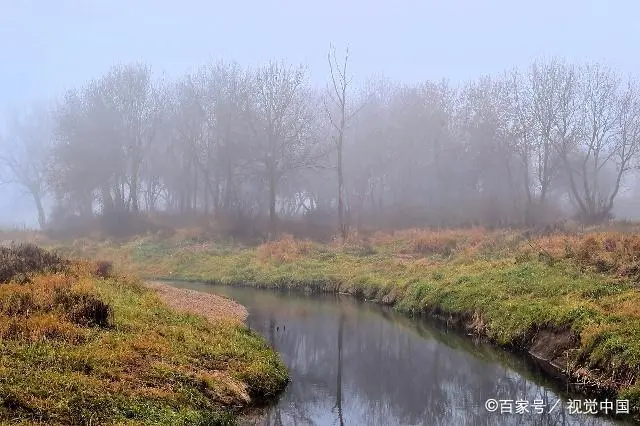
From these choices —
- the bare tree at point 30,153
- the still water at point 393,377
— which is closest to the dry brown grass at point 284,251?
the still water at point 393,377

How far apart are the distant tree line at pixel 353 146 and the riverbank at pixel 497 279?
1231cm

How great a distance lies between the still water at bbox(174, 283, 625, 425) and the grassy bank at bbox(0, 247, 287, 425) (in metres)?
1.23

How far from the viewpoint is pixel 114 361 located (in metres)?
12.0

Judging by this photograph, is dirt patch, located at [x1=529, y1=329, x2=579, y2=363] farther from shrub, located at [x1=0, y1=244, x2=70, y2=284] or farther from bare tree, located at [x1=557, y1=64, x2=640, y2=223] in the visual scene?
bare tree, located at [x1=557, y1=64, x2=640, y2=223]

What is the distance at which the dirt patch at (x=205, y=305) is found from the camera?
71.8 ft

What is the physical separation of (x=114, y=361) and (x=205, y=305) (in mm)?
12967

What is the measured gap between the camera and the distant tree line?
56.9m

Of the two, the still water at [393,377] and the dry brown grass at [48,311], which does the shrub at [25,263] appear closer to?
the dry brown grass at [48,311]

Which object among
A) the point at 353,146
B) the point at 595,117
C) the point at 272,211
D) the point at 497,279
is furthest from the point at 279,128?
the point at 497,279

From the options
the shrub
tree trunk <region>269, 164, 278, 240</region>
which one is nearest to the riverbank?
tree trunk <region>269, 164, 278, 240</region>

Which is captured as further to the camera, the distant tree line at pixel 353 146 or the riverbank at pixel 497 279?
the distant tree line at pixel 353 146

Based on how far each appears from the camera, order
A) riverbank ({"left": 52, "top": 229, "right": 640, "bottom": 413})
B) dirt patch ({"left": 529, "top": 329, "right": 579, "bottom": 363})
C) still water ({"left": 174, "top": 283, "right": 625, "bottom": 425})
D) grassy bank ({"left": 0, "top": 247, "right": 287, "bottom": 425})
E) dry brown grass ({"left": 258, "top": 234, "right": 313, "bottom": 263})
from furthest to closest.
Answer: dry brown grass ({"left": 258, "top": 234, "right": 313, "bottom": 263}) < dirt patch ({"left": 529, "top": 329, "right": 579, "bottom": 363}) < riverbank ({"left": 52, "top": 229, "right": 640, "bottom": 413}) < still water ({"left": 174, "top": 283, "right": 625, "bottom": 425}) < grassy bank ({"left": 0, "top": 247, "right": 287, "bottom": 425})

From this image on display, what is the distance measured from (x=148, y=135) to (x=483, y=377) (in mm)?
64727

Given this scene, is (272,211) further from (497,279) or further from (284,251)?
(497,279)
